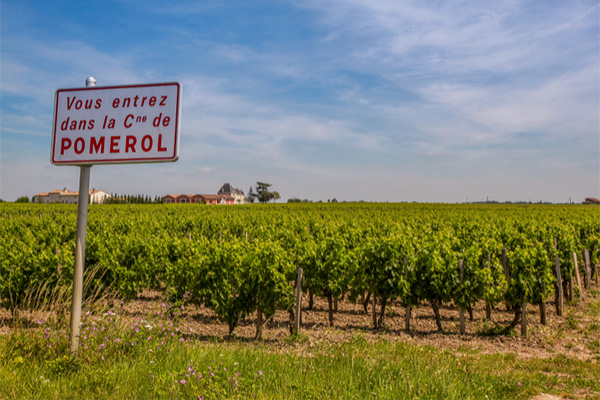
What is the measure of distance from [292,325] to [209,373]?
4.37m

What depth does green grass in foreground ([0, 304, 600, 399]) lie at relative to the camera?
4012 mm

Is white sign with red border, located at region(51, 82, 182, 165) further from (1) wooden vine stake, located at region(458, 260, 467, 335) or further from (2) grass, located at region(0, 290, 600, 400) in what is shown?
(1) wooden vine stake, located at region(458, 260, 467, 335)

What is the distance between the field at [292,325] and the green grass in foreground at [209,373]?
0.02 meters

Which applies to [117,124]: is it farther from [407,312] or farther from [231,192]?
[231,192]

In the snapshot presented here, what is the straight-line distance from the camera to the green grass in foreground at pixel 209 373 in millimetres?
4012

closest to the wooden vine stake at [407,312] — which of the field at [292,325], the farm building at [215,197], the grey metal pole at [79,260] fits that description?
the field at [292,325]

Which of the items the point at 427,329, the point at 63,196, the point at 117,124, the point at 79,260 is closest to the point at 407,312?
the point at 427,329

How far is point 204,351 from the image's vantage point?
16.7 ft

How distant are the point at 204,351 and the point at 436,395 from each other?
114 inches

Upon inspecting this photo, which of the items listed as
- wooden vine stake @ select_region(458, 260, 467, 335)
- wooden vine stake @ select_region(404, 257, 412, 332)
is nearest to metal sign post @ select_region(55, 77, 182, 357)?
wooden vine stake @ select_region(404, 257, 412, 332)

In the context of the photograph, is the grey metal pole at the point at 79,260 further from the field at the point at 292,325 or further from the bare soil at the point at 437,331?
the bare soil at the point at 437,331

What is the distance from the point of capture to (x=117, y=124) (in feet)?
14.9

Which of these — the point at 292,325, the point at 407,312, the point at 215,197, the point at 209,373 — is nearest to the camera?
the point at 209,373

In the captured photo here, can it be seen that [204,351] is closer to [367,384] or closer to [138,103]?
[367,384]
